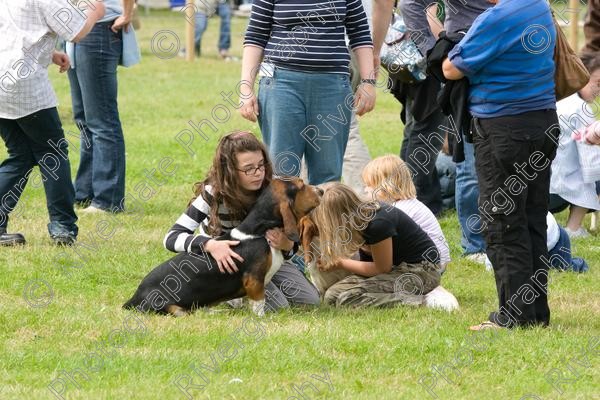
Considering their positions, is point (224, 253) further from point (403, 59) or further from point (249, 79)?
point (403, 59)

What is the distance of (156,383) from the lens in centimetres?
458

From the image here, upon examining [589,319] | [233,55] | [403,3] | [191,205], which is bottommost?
[233,55]

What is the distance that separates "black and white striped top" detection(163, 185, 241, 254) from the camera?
5.77 metres

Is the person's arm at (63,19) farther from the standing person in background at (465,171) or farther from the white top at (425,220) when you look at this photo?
the white top at (425,220)

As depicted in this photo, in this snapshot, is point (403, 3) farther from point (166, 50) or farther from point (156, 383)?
point (166, 50)

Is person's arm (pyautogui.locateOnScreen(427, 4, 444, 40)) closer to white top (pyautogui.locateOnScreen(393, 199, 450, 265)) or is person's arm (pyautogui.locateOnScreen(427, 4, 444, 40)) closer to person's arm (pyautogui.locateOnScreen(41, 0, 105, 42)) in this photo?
white top (pyautogui.locateOnScreen(393, 199, 450, 265))

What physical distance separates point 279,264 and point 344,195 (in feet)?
1.62

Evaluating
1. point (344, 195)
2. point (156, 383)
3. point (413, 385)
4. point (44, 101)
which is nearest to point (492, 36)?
point (344, 195)

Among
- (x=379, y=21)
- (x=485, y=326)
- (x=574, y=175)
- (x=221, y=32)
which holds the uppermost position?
(x=379, y=21)

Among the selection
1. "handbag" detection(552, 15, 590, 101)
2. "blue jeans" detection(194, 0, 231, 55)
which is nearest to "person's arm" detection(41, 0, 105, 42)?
"handbag" detection(552, 15, 590, 101)

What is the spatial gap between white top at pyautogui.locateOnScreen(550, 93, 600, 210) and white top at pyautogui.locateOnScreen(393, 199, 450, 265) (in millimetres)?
2267

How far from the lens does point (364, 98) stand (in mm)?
6488

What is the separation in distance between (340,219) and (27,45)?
250cm

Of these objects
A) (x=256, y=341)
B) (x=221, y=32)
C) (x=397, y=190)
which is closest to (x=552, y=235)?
(x=397, y=190)
